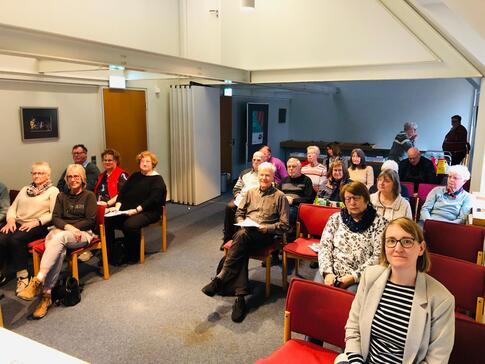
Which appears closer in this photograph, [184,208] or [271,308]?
[271,308]

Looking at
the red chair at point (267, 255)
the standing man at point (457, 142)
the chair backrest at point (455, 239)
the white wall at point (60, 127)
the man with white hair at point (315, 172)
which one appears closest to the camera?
the chair backrest at point (455, 239)

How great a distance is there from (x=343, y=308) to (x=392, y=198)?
173cm

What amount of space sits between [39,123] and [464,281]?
16.5ft

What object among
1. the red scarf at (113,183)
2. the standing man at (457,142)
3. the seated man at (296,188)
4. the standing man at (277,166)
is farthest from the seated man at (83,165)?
the standing man at (457,142)

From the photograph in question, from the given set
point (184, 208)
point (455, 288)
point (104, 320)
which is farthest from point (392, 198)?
point (184, 208)

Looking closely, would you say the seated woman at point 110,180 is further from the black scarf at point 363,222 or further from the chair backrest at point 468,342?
the chair backrest at point 468,342

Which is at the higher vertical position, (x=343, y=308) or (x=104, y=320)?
(x=343, y=308)

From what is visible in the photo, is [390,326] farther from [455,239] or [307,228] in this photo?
[307,228]

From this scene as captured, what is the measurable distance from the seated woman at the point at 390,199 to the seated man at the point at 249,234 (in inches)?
34.1

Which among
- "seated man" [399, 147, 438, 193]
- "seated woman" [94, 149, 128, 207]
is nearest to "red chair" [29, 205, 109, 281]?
"seated woman" [94, 149, 128, 207]

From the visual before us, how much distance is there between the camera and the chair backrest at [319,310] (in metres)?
1.93

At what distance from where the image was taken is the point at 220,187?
7699mm

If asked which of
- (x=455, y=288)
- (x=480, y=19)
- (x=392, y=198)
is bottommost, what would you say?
(x=455, y=288)

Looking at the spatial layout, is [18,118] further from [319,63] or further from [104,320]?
[319,63]
